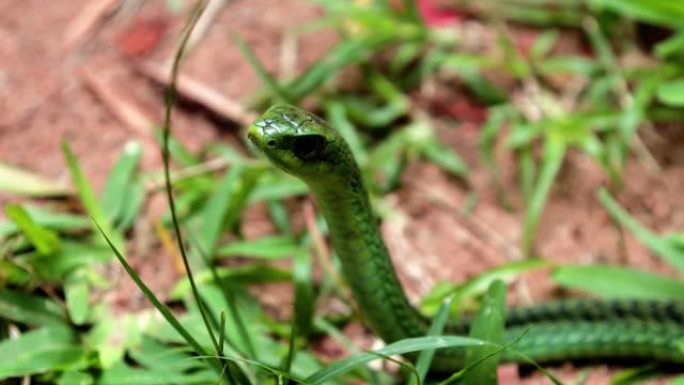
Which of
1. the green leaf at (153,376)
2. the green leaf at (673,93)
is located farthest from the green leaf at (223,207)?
the green leaf at (673,93)

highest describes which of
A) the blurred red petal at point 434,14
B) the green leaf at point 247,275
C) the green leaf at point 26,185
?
the blurred red petal at point 434,14

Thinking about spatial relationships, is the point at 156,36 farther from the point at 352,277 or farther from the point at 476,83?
the point at 352,277

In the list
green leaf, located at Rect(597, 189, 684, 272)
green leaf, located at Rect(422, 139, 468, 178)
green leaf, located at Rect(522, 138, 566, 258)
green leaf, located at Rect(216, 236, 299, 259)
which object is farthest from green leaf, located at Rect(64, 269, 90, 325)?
green leaf, located at Rect(597, 189, 684, 272)

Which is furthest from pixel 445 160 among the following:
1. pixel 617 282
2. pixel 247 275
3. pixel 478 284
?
pixel 247 275

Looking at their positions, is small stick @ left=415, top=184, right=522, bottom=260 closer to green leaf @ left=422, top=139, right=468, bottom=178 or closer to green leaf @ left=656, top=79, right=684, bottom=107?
Result: green leaf @ left=422, top=139, right=468, bottom=178

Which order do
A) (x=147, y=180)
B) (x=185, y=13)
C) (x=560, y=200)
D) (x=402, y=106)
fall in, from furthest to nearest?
(x=185, y=13)
(x=402, y=106)
(x=560, y=200)
(x=147, y=180)

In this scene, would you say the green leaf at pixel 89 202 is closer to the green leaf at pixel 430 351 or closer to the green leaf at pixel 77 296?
the green leaf at pixel 77 296

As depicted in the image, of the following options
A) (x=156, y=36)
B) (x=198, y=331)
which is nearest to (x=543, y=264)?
(x=198, y=331)
